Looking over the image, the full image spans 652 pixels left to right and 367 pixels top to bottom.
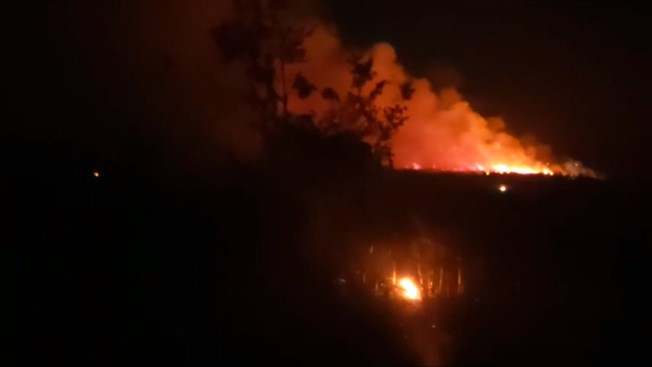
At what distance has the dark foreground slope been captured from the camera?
910 centimetres

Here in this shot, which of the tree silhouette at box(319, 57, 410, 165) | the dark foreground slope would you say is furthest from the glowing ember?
the tree silhouette at box(319, 57, 410, 165)

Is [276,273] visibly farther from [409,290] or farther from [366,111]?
[366,111]

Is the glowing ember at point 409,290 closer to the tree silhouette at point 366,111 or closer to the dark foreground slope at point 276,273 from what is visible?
the dark foreground slope at point 276,273

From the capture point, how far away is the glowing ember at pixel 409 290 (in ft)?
36.3

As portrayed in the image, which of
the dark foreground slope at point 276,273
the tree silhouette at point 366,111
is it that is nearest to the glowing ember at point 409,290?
the dark foreground slope at point 276,273

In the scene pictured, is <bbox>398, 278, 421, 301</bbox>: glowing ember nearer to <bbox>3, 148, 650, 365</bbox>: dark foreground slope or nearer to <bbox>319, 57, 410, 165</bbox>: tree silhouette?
<bbox>3, 148, 650, 365</bbox>: dark foreground slope

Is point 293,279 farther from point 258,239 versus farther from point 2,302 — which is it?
point 2,302

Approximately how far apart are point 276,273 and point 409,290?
1747mm

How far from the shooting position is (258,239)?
12.5 m

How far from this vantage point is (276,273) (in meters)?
11.6

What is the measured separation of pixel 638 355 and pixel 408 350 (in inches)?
92.0

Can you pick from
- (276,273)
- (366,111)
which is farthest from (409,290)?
(366,111)

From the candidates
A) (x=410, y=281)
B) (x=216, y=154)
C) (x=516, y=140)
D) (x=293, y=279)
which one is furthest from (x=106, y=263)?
(x=516, y=140)

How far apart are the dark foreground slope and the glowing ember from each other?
1.97ft
